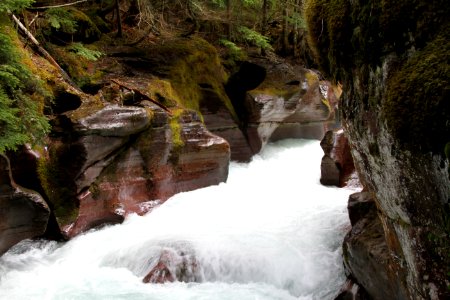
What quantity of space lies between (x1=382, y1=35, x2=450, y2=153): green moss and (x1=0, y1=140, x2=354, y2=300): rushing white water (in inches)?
126

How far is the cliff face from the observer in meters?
2.55

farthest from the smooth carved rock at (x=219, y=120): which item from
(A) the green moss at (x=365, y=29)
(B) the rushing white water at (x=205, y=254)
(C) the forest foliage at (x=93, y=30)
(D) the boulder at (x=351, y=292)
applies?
(A) the green moss at (x=365, y=29)

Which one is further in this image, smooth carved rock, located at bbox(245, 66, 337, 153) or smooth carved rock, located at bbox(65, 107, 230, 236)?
smooth carved rock, located at bbox(245, 66, 337, 153)

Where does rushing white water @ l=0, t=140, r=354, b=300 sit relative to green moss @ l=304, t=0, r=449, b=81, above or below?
below

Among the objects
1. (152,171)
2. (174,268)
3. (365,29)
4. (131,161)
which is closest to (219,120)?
(152,171)

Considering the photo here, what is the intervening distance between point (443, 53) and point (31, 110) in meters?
5.26

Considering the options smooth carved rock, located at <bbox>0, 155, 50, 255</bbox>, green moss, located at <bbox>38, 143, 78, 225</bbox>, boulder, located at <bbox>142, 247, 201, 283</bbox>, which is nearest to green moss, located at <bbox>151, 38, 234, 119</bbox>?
green moss, located at <bbox>38, 143, 78, 225</bbox>

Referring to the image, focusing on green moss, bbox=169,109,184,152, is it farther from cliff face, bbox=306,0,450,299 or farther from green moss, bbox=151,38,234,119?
cliff face, bbox=306,0,450,299

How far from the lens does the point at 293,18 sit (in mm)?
15492

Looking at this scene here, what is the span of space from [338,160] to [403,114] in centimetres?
740

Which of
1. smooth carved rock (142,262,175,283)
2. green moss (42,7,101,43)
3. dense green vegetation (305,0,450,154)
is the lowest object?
smooth carved rock (142,262,175,283)

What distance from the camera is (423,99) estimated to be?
2.53m

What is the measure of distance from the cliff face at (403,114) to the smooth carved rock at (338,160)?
20.4ft

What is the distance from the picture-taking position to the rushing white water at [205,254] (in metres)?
5.45
